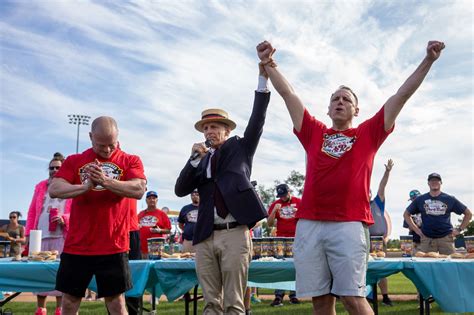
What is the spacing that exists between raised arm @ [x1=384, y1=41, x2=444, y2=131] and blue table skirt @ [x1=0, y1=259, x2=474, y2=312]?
72.8 inches

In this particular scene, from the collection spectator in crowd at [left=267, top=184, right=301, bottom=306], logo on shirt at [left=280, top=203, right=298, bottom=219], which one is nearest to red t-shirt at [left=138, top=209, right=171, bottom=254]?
spectator in crowd at [left=267, top=184, right=301, bottom=306]

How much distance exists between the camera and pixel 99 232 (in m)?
3.43

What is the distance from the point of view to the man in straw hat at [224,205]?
136 inches

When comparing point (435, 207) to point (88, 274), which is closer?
point (88, 274)

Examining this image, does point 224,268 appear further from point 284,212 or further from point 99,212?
point 284,212

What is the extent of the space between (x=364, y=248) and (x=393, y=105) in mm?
969

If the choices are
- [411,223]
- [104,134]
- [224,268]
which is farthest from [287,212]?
[104,134]

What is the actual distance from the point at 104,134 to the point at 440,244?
22.0 ft

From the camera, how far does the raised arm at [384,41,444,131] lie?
3.16 metres

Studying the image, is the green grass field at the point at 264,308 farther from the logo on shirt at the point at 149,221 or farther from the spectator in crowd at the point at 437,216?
the logo on shirt at the point at 149,221

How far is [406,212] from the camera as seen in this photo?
336 inches

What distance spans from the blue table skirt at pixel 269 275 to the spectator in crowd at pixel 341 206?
4.51 ft

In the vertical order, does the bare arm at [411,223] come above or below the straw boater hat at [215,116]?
below

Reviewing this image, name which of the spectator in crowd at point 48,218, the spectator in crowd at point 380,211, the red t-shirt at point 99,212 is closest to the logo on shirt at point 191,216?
the spectator in crowd at point 48,218
